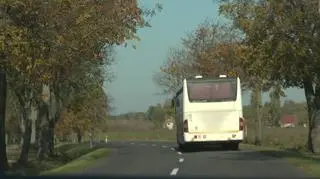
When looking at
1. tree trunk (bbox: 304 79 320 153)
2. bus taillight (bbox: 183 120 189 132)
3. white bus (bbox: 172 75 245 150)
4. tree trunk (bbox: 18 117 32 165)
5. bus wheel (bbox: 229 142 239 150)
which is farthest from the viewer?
bus wheel (bbox: 229 142 239 150)

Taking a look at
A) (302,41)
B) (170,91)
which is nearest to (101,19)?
(302,41)

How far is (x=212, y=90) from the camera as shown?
3625 centimetres

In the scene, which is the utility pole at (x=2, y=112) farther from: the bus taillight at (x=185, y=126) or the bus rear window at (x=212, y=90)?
the bus rear window at (x=212, y=90)

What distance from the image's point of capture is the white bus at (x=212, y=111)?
35719 mm

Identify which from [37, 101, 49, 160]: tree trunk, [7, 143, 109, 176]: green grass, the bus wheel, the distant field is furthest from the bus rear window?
the distant field

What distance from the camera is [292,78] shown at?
30.1m

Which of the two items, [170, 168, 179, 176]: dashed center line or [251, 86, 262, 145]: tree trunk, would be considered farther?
[251, 86, 262, 145]: tree trunk

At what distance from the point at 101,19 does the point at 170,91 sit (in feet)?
148

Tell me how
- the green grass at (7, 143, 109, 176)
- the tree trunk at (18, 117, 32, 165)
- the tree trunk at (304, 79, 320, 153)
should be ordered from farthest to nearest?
1. the tree trunk at (304, 79, 320, 153)
2. the tree trunk at (18, 117, 32, 165)
3. the green grass at (7, 143, 109, 176)

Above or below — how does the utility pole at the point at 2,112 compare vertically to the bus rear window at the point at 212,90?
below

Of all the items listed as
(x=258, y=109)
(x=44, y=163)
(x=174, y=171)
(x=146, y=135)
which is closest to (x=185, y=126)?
(x=44, y=163)

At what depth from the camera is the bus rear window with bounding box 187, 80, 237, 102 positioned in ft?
118

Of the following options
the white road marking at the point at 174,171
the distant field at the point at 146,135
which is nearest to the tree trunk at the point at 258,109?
the white road marking at the point at 174,171

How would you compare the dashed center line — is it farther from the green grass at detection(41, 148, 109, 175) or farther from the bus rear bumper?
the bus rear bumper
